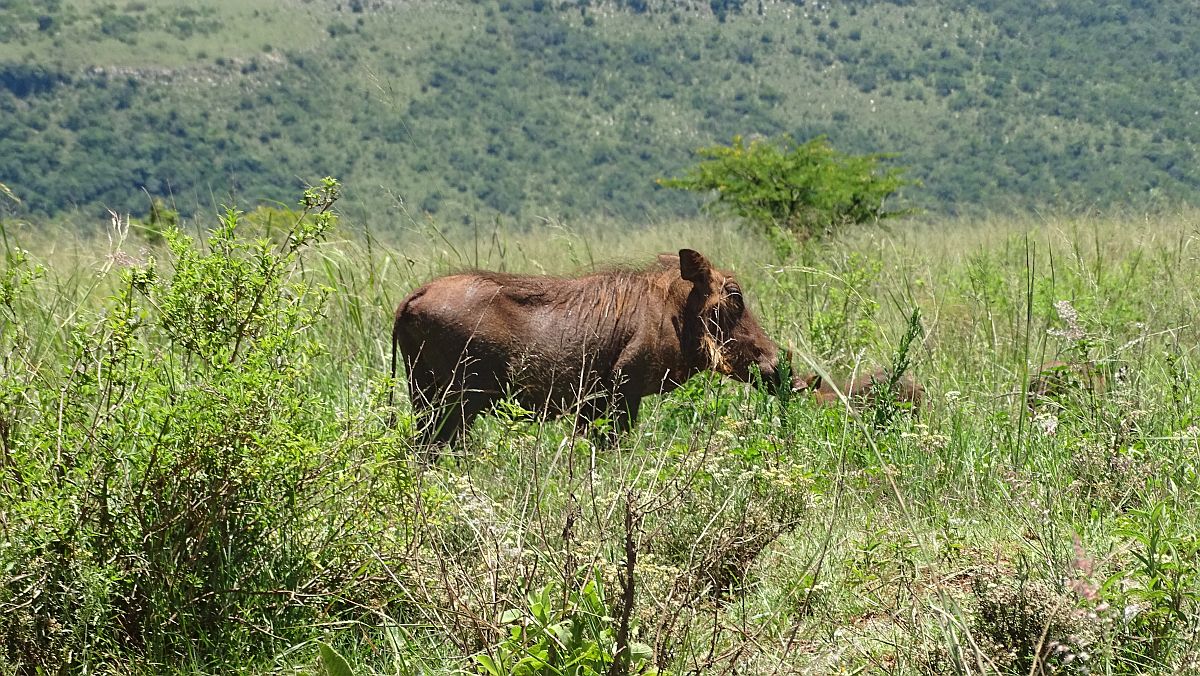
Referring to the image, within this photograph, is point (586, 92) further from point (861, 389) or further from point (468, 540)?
point (468, 540)

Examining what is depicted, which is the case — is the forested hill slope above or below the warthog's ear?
below

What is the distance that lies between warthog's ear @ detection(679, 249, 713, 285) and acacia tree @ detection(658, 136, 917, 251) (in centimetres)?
714

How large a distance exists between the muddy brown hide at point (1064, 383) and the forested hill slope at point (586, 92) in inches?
1029

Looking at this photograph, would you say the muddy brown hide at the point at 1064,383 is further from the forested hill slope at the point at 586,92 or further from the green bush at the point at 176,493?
the forested hill slope at the point at 586,92

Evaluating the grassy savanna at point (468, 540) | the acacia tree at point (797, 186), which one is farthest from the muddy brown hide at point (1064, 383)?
the acacia tree at point (797, 186)

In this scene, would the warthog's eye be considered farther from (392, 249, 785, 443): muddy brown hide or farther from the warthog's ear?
the warthog's ear

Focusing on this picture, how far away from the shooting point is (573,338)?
475cm

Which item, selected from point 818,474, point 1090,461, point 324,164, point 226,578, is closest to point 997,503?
point 1090,461

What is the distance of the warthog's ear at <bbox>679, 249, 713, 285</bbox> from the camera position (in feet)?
16.6

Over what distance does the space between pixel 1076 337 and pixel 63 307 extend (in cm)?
413

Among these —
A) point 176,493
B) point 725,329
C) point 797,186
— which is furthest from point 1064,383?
point 797,186

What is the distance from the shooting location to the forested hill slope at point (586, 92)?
37.4m

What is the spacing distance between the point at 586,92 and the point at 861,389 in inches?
1980

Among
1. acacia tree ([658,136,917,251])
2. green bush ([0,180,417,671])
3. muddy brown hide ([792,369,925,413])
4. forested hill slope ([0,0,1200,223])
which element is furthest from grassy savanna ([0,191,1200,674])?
forested hill slope ([0,0,1200,223])
